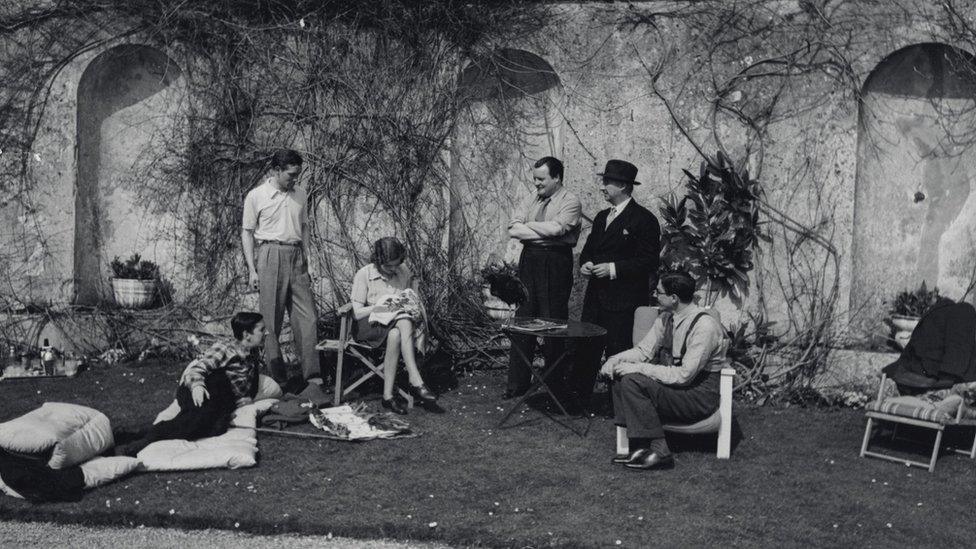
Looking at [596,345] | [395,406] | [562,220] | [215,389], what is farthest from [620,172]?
[215,389]

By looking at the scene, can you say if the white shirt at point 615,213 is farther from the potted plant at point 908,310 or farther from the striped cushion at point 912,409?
the potted plant at point 908,310

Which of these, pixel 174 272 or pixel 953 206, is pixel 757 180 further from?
pixel 174 272

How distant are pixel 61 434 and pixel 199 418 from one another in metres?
0.84

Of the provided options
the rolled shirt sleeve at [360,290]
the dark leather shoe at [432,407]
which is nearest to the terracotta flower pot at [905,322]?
the dark leather shoe at [432,407]

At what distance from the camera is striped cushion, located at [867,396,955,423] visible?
604 cm

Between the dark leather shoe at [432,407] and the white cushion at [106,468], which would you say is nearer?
the white cushion at [106,468]

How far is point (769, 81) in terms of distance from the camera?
26.9 ft

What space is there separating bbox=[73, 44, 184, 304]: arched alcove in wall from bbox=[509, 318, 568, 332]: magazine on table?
4018 mm

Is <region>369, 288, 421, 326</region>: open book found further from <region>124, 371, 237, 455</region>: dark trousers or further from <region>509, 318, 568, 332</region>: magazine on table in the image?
<region>124, 371, 237, 455</region>: dark trousers

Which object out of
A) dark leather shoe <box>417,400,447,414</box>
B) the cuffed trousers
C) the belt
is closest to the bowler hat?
the belt

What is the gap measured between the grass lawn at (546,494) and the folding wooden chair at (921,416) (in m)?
0.09

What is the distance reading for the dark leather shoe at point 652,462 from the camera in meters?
5.79

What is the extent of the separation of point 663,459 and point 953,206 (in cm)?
412

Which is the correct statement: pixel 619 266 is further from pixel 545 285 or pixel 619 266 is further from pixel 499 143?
pixel 499 143
